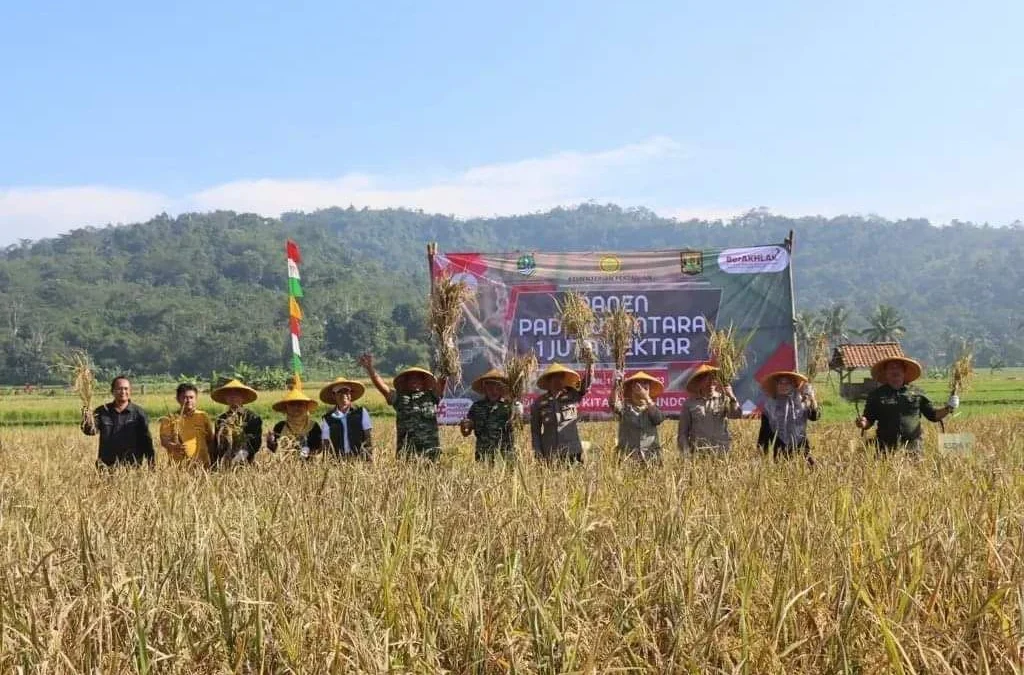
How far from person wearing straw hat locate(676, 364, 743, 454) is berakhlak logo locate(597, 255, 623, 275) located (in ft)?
15.6

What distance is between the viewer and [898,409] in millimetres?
6824

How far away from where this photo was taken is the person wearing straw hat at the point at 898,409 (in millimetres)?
6809

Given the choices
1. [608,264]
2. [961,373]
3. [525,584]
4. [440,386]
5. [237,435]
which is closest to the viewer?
[525,584]

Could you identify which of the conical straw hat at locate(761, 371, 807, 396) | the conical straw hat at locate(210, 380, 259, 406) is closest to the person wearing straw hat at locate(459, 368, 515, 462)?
the conical straw hat at locate(210, 380, 259, 406)

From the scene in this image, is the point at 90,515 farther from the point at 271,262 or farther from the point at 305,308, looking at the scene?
the point at 271,262

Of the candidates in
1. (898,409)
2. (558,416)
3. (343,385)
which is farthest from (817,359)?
(343,385)

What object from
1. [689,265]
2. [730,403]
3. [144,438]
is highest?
[689,265]

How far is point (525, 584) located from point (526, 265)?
9.43 metres

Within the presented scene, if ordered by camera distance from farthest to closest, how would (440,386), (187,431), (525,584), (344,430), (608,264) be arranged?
1. (608,264)
2. (440,386)
3. (344,430)
4. (187,431)
5. (525,584)

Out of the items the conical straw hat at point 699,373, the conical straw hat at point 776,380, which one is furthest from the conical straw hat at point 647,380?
the conical straw hat at point 776,380

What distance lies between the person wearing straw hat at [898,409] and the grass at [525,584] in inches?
98.2

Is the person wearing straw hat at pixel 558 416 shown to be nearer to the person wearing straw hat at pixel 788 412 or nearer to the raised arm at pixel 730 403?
the raised arm at pixel 730 403

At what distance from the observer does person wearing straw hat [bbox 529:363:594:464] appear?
6.85 meters

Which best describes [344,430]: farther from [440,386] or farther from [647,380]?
[647,380]
